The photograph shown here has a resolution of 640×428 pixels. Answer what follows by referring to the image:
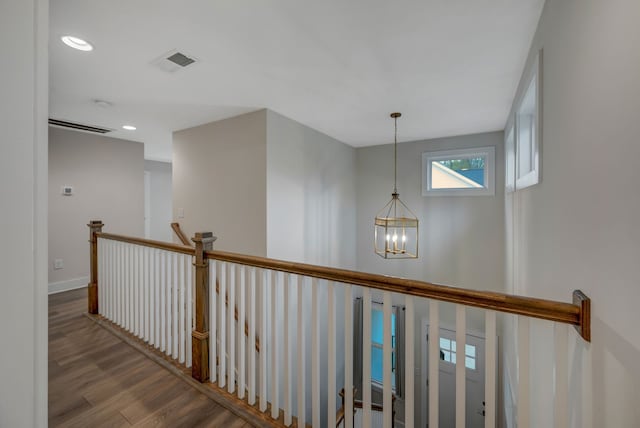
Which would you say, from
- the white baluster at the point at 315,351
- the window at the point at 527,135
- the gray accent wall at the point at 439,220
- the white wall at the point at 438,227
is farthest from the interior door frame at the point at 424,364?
the white baluster at the point at 315,351

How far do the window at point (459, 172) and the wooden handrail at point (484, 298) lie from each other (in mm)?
3505

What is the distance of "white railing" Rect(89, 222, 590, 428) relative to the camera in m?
1.00

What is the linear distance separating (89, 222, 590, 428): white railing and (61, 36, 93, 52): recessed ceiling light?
4.88ft

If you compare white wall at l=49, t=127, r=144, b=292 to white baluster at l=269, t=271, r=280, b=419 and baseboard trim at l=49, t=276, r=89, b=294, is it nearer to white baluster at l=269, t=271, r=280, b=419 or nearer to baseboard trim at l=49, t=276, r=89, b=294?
baseboard trim at l=49, t=276, r=89, b=294

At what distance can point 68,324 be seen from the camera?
280 cm

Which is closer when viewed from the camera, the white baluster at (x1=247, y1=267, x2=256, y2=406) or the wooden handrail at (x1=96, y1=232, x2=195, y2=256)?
the white baluster at (x1=247, y1=267, x2=256, y2=406)

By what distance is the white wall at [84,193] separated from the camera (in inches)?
154

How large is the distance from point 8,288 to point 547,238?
2.11m

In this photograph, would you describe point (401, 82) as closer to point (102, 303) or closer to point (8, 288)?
point (8, 288)

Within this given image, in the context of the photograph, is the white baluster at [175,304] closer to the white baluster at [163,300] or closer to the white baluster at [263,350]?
the white baluster at [163,300]

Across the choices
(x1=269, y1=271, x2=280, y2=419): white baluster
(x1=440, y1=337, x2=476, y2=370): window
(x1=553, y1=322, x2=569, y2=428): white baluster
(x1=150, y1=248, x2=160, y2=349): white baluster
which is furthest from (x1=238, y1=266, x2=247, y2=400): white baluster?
(x1=440, y1=337, x2=476, y2=370): window

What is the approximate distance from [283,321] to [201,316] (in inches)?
28.4

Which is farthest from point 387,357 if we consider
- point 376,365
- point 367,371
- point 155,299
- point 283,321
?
point 376,365

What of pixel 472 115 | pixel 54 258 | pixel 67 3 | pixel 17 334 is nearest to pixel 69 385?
pixel 17 334
